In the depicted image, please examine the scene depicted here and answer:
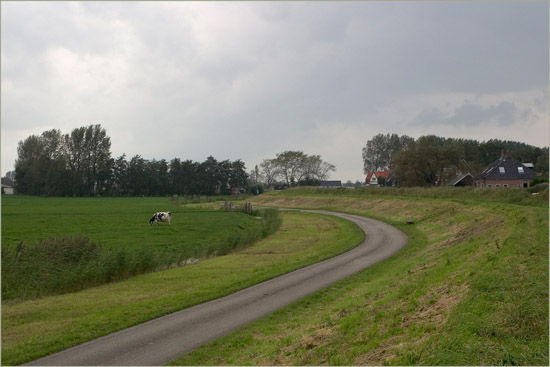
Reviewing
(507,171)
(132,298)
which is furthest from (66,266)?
(507,171)

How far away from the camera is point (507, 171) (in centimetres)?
8012

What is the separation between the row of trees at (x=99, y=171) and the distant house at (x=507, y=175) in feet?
313

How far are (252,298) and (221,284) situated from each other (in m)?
3.06

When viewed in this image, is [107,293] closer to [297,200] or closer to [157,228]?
[157,228]

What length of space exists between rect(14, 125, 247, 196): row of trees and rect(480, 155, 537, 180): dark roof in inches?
3770

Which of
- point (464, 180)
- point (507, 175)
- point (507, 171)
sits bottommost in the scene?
point (464, 180)

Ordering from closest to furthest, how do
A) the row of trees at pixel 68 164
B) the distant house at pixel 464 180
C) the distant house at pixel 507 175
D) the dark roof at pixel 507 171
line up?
the distant house at pixel 507 175
the dark roof at pixel 507 171
the distant house at pixel 464 180
the row of trees at pixel 68 164

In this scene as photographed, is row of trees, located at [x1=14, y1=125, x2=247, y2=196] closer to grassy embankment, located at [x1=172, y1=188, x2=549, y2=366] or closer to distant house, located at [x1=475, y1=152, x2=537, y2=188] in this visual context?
distant house, located at [x1=475, y1=152, x2=537, y2=188]

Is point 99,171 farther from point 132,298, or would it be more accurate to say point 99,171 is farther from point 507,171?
point 132,298

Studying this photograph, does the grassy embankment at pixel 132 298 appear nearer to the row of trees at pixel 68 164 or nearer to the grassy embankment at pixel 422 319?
the grassy embankment at pixel 422 319

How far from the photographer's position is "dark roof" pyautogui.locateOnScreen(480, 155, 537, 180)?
7919 cm

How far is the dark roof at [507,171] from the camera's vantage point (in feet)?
260

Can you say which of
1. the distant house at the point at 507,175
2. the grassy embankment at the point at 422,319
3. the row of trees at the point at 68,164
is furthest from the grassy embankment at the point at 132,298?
the row of trees at the point at 68,164

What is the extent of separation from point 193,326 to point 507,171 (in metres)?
80.9
